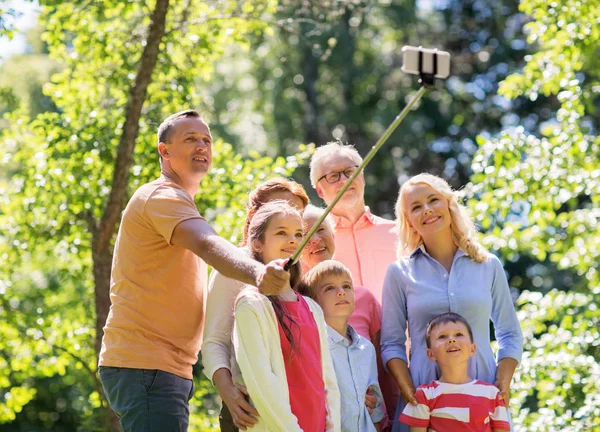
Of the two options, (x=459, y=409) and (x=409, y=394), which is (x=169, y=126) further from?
(x=459, y=409)

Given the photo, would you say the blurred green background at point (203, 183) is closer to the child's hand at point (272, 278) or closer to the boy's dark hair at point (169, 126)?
the boy's dark hair at point (169, 126)

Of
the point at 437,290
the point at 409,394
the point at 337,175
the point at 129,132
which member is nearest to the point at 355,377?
the point at 409,394

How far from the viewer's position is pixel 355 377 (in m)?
4.18

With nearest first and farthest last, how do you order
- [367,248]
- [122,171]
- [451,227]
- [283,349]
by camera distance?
1. [283,349]
2. [451,227]
3. [367,248]
4. [122,171]

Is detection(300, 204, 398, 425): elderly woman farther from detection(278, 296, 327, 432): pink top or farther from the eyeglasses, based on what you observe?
detection(278, 296, 327, 432): pink top

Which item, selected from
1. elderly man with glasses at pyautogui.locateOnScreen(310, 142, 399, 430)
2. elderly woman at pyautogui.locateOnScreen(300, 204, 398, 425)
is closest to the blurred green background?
elderly man with glasses at pyautogui.locateOnScreen(310, 142, 399, 430)

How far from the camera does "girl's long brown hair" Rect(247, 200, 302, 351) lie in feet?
12.4

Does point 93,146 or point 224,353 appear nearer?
point 224,353

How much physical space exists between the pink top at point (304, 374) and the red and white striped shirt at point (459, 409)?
Answer: 1.73 ft

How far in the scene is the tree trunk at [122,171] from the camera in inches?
289

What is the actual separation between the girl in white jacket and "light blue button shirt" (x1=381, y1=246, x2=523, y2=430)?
53cm

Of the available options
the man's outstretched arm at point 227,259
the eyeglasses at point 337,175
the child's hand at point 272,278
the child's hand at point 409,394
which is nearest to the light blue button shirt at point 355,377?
the child's hand at point 409,394

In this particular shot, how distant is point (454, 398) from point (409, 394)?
0.62ft

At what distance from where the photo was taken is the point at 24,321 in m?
8.59
